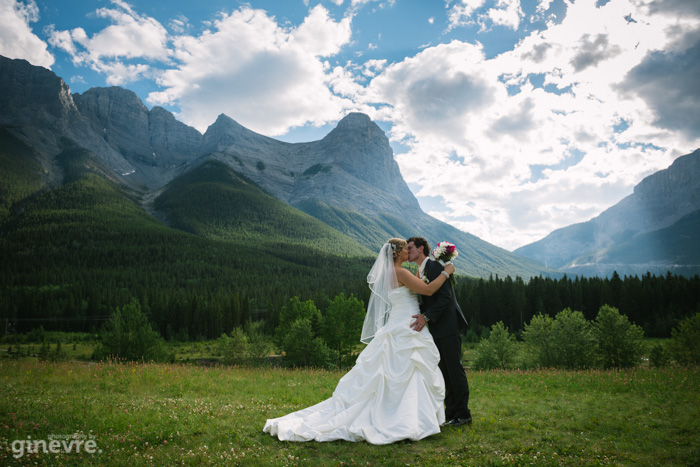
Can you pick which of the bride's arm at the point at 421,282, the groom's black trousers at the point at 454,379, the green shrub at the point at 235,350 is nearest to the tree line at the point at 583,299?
the green shrub at the point at 235,350

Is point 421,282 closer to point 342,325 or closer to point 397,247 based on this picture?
point 397,247

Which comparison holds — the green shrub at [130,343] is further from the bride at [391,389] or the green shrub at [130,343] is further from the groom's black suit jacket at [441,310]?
the groom's black suit jacket at [441,310]

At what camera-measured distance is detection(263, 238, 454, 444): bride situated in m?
7.48

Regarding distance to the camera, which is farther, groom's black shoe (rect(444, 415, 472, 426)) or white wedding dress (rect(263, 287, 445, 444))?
groom's black shoe (rect(444, 415, 472, 426))

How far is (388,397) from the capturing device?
8.15m

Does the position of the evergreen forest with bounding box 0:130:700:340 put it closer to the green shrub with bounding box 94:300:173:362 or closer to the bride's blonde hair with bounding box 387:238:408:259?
the green shrub with bounding box 94:300:173:362

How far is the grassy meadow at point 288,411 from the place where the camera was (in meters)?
6.16

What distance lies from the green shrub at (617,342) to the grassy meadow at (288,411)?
82.0 feet

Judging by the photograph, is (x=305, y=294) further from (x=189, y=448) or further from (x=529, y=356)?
(x=189, y=448)

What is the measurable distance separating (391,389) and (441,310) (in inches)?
82.2

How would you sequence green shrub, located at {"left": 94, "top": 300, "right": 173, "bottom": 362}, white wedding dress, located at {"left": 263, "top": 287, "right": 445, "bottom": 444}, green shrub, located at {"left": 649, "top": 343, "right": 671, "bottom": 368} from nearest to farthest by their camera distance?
1. white wedding dress, located at {"left": 263, "top": 287, "right": 445, "bottom": 444}
2. green shrub, located at {"left": 649, "top": 343, "right": 671, "bottom": 368}
3. green shrub, located at {"left": 94, "top": 300, "right": 173, "bottom": 362}

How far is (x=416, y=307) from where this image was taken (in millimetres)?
8961

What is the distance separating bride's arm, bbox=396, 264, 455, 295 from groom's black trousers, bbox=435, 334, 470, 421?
1224 millimetres

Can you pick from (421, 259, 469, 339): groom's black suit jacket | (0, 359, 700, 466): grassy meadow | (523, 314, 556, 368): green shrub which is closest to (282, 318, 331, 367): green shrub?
(523, 314, 556, 368): green shrub
